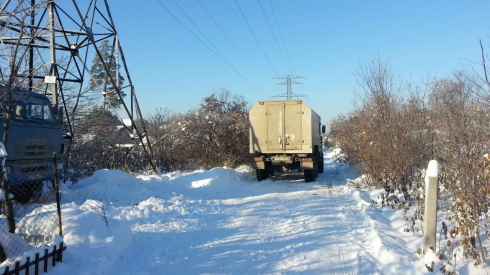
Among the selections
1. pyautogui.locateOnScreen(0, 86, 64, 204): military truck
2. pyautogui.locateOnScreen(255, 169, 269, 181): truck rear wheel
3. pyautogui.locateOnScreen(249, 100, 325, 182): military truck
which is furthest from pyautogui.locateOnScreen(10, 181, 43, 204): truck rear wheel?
pyautogui.locateOnScreen(255, 169, 269, 181): truck rear wheel

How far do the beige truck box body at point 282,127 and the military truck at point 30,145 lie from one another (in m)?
7.95

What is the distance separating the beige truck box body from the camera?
1547 centimetres

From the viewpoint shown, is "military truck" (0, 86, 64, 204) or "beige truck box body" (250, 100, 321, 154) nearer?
"military truck" (0, 86, 64, 204)

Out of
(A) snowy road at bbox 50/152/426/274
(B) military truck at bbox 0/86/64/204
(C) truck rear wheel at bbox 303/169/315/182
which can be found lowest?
(A) snowy road at bbox 50/152/426/274

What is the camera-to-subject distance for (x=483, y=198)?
5.23m

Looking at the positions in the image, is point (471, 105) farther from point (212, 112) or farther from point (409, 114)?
point (212, 112)

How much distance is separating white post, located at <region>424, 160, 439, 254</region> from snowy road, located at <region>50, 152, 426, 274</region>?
1.27 feet

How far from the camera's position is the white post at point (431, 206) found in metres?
5.19

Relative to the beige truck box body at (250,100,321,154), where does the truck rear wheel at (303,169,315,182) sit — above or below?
below

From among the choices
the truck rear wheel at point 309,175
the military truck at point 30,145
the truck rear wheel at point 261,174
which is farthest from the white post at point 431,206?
the truck rear wheel at point 261,174

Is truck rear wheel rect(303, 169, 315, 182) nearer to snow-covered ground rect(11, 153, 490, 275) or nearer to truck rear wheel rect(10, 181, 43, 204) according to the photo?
snow-covered ground rect(11, 153, 490, 275)

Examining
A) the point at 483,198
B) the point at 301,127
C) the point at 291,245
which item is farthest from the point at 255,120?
the point at 483,198

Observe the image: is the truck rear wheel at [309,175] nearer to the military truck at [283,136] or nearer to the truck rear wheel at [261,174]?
the military truck at [283,136]

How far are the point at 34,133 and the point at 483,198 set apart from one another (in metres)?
9.68
